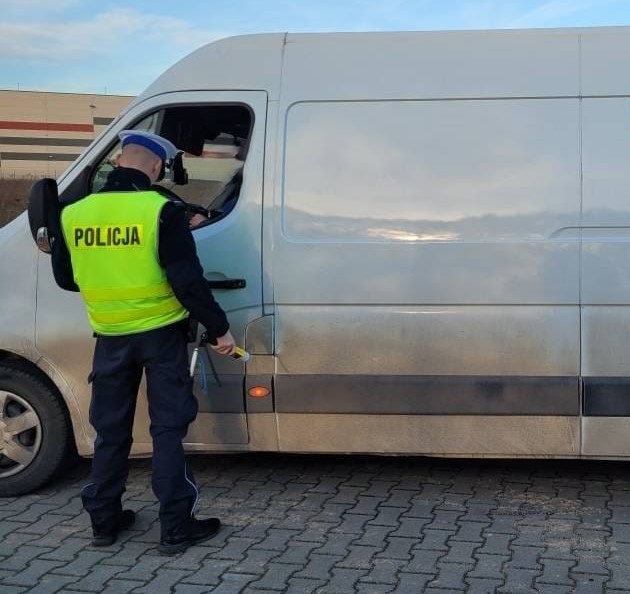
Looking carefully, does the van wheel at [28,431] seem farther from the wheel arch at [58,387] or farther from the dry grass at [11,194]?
the dry grass at [11,194]

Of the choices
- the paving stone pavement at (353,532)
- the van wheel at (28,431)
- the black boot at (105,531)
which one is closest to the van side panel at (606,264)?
the paving stone pavement at (353,532)

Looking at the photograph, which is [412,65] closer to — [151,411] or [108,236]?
[108,236]

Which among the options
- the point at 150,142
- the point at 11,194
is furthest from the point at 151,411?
the point at 11,194

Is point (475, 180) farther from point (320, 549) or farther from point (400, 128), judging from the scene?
point (320, 549)

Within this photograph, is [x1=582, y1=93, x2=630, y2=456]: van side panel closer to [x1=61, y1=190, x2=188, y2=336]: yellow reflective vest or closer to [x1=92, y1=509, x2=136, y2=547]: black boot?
[x1=61, y1=190, x2=188, y2=336]: yellow reflective vest

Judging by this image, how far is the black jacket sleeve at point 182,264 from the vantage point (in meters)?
3.52

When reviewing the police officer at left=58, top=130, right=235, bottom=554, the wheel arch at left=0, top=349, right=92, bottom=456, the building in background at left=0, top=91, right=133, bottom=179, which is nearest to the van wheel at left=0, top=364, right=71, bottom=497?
the wheel arch at left=0, top=349, right=92, bottom=456

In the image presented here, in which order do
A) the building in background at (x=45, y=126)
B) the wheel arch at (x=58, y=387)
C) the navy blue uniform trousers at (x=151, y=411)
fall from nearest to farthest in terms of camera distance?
1. the navy blue uniform trousers at (x=151, y=411)
2. the wheel arch at (x=58, y=387)
3. the building in background at (x=45, y=126)

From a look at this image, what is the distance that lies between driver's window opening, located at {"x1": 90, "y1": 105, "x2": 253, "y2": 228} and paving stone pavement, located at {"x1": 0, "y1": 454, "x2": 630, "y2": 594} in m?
1.54

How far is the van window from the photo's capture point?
13.2ft

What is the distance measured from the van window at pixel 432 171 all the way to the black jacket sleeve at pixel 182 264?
2.38ft

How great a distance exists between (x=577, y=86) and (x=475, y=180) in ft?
2.20

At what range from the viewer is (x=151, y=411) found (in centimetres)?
375

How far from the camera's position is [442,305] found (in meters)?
4.07
